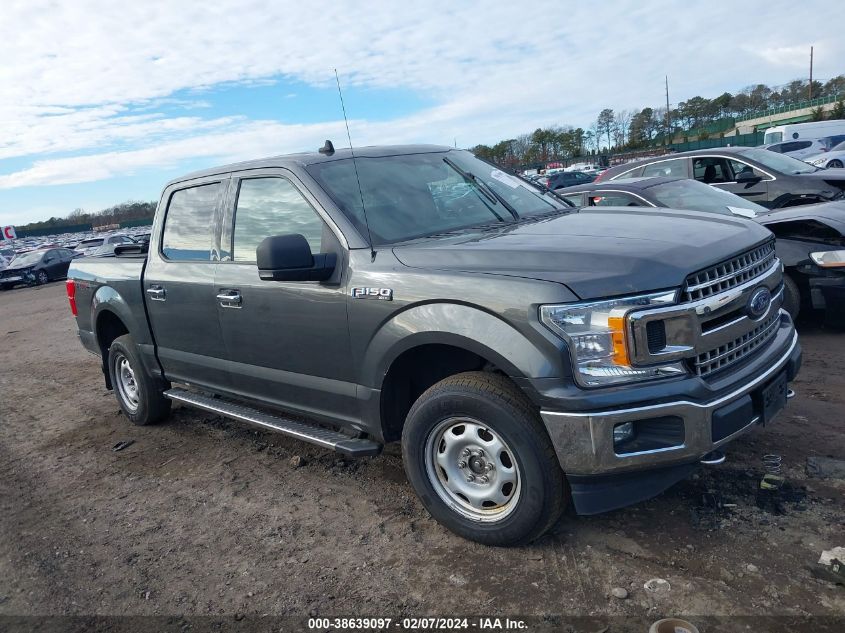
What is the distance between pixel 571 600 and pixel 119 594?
215cm

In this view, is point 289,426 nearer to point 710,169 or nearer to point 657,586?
point 657,586

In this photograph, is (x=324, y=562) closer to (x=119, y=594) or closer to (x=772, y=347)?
(x=119, y=594)

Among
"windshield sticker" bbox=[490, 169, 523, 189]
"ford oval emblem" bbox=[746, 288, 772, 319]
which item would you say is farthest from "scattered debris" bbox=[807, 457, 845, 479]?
"windshield sticker" bbox=[490, 169, 523, 189]

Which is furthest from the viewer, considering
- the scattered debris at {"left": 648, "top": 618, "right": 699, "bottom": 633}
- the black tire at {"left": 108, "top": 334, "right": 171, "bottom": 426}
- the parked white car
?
the parked white car

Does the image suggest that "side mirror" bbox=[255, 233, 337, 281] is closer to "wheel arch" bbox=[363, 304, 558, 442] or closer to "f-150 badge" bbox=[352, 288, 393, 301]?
"f-150 badge" bbox=[352, 288, 393, 301]

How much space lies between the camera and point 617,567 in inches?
119

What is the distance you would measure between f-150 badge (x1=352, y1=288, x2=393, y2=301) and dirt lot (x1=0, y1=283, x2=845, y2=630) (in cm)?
123

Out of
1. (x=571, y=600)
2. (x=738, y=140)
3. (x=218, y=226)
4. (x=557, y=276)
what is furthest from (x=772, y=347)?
(x=738, y=140)

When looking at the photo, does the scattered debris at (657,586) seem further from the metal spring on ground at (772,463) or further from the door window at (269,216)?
the door window at (269,216)

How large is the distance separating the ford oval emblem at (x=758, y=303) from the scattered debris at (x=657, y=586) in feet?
4.13

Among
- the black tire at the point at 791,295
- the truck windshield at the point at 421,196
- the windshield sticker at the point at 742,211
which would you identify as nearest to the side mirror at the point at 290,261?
the truck windshield at the point at 421,196

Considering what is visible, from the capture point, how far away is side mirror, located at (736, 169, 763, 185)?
876 cm

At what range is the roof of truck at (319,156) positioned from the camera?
4133 mm

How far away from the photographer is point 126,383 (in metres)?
6.03
